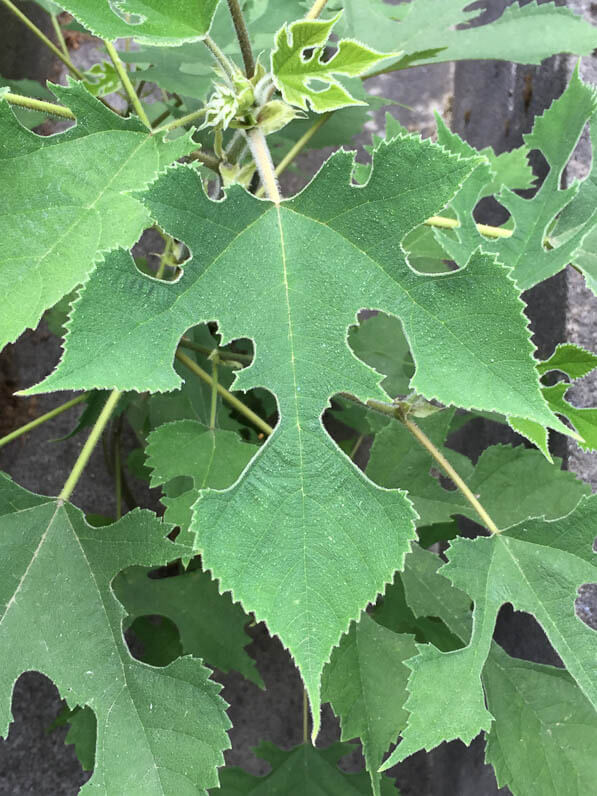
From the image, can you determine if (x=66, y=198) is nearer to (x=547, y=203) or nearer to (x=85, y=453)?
(x=85, y=453)

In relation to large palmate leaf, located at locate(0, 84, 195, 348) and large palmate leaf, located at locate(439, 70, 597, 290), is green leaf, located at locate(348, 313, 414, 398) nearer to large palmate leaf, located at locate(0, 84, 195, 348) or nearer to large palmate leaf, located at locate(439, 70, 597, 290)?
large palmate leaf, located at locate(439, 70, 597, 290)

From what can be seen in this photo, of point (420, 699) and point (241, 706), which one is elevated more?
point (420, 699)

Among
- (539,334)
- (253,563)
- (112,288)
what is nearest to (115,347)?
(112,288)

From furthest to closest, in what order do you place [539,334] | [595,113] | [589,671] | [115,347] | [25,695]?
1. [25,695]
2. [539,334]
3. [595,113]
4. [589,671]
5. [115,347]

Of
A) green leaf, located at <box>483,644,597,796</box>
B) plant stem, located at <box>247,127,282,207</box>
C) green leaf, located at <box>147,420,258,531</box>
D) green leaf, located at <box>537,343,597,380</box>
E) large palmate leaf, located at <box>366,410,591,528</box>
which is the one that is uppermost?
plant stem, located at <box>247,127,282,207</box>

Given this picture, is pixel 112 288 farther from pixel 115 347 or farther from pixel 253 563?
pixel 253 563

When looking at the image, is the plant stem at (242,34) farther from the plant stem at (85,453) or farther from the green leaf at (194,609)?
the green leaf at (194,609)

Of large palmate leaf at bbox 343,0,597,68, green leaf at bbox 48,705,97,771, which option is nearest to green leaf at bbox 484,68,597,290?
large palmate leaf at bbox 343,0,597,68
